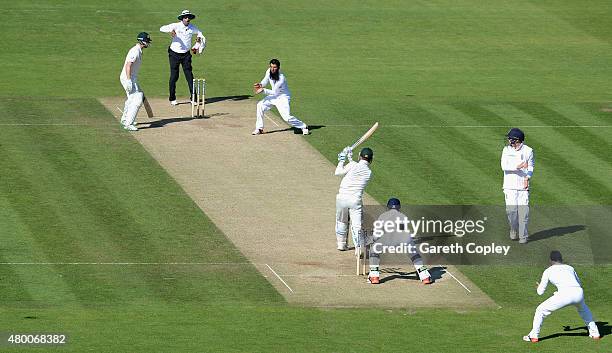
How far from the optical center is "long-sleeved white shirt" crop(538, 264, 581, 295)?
24.7 meters

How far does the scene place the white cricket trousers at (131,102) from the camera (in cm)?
3694

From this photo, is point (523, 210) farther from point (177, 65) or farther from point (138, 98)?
point (177, 65)

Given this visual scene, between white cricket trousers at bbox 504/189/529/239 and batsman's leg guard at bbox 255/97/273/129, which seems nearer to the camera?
white cricket trousers at bbox 504/189/529/239

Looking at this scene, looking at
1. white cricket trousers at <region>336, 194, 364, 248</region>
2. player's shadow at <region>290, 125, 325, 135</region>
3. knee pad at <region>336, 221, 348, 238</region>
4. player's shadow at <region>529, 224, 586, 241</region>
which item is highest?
player's shadow at <region>290, 125, 325, 135</region>

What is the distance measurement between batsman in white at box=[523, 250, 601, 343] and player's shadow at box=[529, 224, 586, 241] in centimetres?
574

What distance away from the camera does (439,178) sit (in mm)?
34375

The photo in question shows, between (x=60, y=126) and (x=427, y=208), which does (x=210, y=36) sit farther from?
(x=427, y=208)

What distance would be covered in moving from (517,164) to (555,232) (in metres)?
2.11

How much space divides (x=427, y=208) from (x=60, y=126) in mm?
11110

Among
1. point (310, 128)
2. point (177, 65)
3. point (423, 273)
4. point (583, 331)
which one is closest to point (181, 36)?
point (177, 65)

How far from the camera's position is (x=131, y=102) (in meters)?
37.2

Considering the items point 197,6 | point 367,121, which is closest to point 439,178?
point 367,121

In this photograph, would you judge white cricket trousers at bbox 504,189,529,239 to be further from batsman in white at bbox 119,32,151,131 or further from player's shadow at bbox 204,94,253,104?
player's shadow at bbox 204,94,253,104

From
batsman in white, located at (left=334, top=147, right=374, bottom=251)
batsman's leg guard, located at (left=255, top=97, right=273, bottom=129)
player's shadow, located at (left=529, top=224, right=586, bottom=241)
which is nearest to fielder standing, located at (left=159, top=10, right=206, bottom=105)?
batsman's leg guard, located at (left=255, top=97, right=273, bottom=129)
